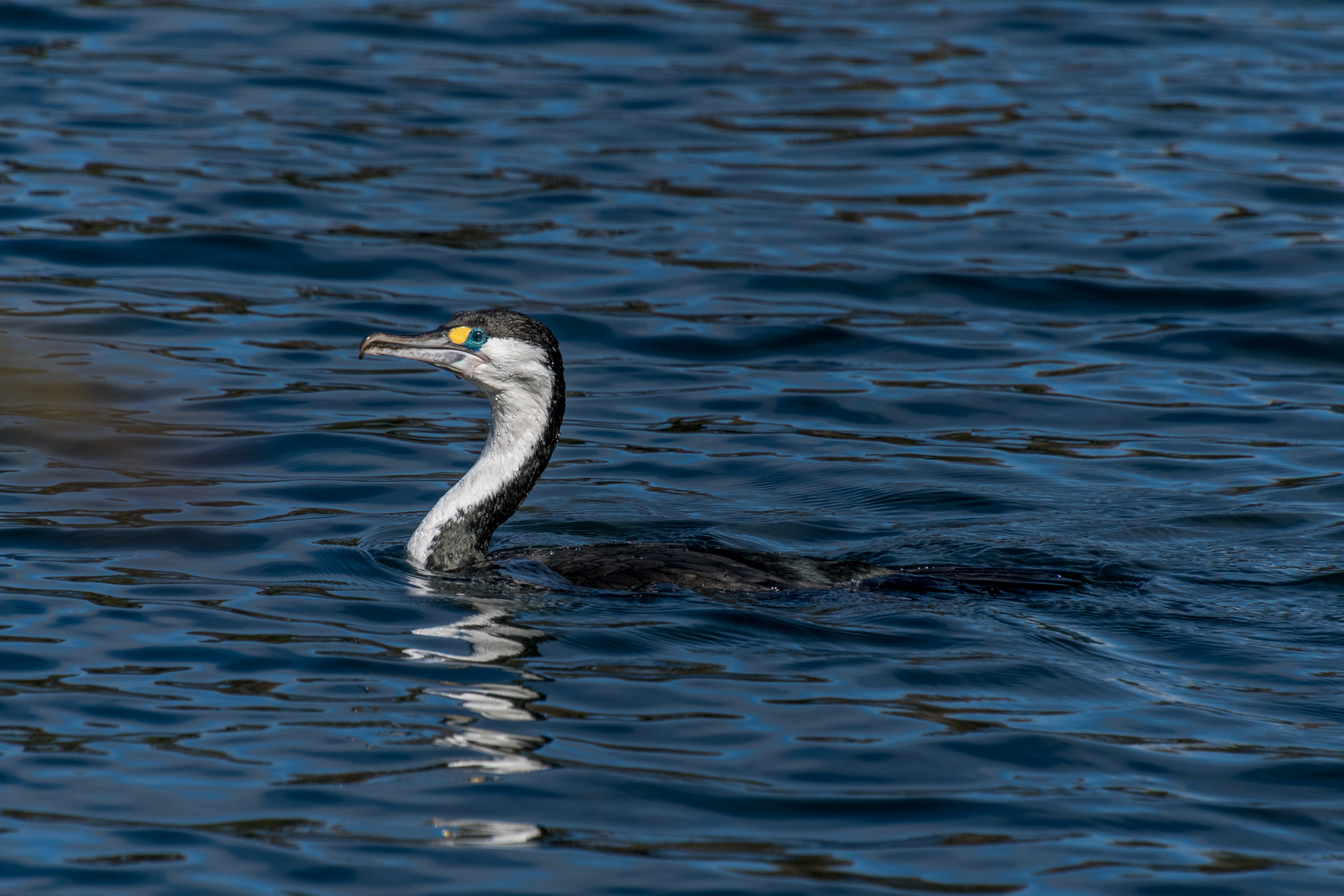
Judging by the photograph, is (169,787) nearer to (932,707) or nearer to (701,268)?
(932,707)

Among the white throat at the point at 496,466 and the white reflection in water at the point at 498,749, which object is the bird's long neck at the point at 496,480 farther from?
the white reflection in water at the point at 498,749

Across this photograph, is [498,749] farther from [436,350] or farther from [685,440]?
[685,440]

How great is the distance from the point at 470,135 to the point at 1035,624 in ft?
33.5

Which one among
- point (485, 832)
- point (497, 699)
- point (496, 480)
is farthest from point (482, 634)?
point (485, 832)

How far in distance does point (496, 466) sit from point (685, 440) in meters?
2.28

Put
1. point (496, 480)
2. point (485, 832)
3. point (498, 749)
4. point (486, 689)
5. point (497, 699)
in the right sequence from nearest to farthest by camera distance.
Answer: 1. point (485, 832)
2. point (498, 749)
3. point (497, 699)
4. point (486, 689)
5. point (496, 480)

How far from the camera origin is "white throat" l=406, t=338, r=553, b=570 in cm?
805

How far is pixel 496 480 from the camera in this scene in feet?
27.0

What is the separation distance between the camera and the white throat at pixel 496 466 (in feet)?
26.4

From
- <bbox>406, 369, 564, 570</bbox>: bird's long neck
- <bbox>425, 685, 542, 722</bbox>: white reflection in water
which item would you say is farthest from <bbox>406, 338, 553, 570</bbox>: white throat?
<bbox>425, 685, 542, 722</bbox>: white reflection in water

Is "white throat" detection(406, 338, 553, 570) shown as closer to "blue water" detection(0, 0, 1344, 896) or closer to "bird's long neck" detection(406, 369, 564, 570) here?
"bird's long neck" detection(406, 369, 564, 570)

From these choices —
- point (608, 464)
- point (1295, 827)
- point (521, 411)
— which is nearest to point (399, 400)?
point (608, 464)

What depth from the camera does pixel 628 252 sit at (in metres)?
13.8

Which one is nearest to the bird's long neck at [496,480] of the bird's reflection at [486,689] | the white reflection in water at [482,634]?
the bird's reflection at [486,689]
